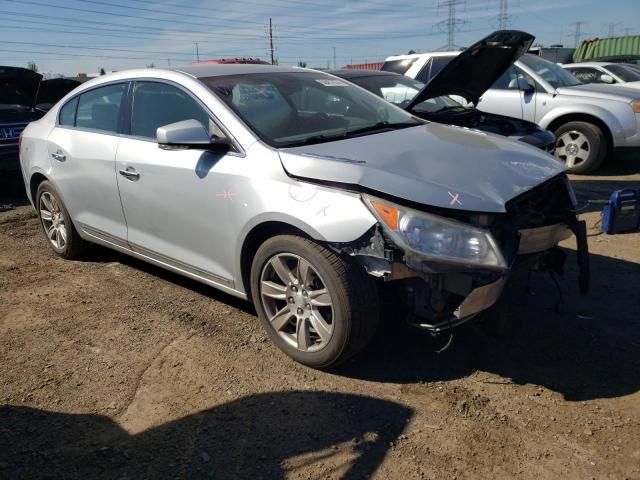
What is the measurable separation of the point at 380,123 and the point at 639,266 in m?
2.57

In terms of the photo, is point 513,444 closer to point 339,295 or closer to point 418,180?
point 339,295

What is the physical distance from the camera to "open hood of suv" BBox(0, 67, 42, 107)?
26.1ft

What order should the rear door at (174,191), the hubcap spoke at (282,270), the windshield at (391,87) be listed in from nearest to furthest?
1. the hubcap spoke at (282,270)
2. the rear door at (174,191)
3. the windshield at (391,87)

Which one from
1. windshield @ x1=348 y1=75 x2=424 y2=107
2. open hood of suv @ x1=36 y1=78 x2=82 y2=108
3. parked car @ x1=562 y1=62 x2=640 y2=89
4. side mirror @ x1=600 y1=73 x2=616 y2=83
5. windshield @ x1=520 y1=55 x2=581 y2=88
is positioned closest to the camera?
windshield @ x1=348 y1=75 x2=424 y2=107

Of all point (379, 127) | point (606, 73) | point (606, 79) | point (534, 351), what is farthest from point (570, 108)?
point (534, 351)

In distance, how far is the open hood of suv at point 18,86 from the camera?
26.1 ft

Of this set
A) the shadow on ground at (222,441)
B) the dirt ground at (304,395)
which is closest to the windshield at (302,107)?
the dirt ground at (304,395)

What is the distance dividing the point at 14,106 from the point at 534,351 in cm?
814

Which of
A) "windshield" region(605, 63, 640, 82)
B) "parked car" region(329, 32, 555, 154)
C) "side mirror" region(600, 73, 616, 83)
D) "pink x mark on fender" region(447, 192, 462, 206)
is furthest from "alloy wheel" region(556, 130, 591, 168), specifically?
"pink x mark on fender" region(447, 192, 462, 206)

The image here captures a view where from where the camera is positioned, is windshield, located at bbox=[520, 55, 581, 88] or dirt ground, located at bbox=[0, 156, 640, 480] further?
windshield, located at bbox=[520, 55, 581, 88]

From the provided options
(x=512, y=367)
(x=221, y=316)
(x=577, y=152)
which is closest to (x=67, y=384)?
(x=221, y=316)

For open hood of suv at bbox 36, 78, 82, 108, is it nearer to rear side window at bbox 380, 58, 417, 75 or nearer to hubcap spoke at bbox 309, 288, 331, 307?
rear side window at bbox 380, 58, 417, 75

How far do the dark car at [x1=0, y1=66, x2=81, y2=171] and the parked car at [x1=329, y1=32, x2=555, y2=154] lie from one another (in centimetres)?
470

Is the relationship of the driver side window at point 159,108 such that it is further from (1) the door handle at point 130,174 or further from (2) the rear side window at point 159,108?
(1) the door handle at point 130,174
